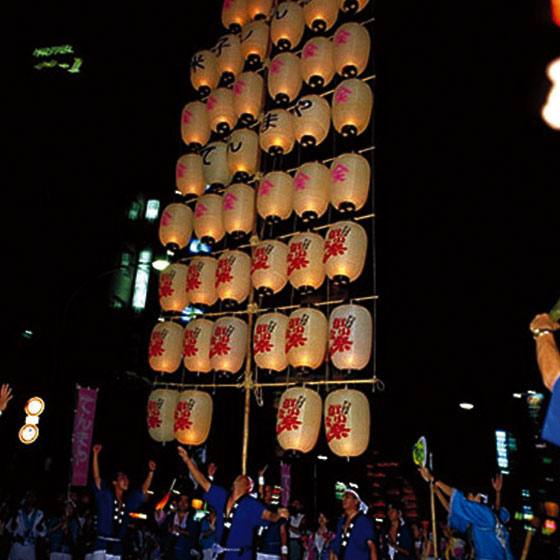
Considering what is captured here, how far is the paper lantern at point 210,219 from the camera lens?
12.7 meters

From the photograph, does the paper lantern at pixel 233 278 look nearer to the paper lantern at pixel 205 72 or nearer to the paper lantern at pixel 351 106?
the paper lantern at pixel 351 106

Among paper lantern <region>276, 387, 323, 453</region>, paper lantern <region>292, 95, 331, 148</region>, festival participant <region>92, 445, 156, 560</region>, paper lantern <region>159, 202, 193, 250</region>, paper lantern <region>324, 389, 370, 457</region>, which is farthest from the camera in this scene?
paper lantern <region>159, 202, 193, 250</region>

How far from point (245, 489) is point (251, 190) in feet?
22.4

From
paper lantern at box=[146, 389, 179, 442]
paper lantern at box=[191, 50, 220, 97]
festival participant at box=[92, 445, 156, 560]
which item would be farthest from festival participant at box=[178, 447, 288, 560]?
paper lantern at box=[191, 50, 220, 97]

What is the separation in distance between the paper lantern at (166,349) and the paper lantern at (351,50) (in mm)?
6730

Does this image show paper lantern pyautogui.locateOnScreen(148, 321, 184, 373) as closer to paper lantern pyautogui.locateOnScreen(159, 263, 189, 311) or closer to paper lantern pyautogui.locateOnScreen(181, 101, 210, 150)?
Result: paper lantern pyautogui.locateOnScreen(159, 263, 189, 311)

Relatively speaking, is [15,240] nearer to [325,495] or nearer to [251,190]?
[251,190]

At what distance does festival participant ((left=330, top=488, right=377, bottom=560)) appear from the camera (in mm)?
7559

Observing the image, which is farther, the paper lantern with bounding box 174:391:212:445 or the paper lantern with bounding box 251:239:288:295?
the paper lantern with bounding box 174:391:212:445

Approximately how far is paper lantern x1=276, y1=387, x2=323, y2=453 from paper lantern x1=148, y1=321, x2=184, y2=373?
10.3ft

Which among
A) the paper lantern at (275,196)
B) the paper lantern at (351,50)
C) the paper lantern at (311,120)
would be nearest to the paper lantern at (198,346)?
the paper lantern at (275,196)

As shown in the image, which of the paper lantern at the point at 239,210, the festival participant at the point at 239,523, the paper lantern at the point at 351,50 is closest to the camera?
the festival participant at the point at 239,523

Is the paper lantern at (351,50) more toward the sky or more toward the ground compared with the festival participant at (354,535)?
more toward the sky

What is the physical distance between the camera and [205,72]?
46.5ft
